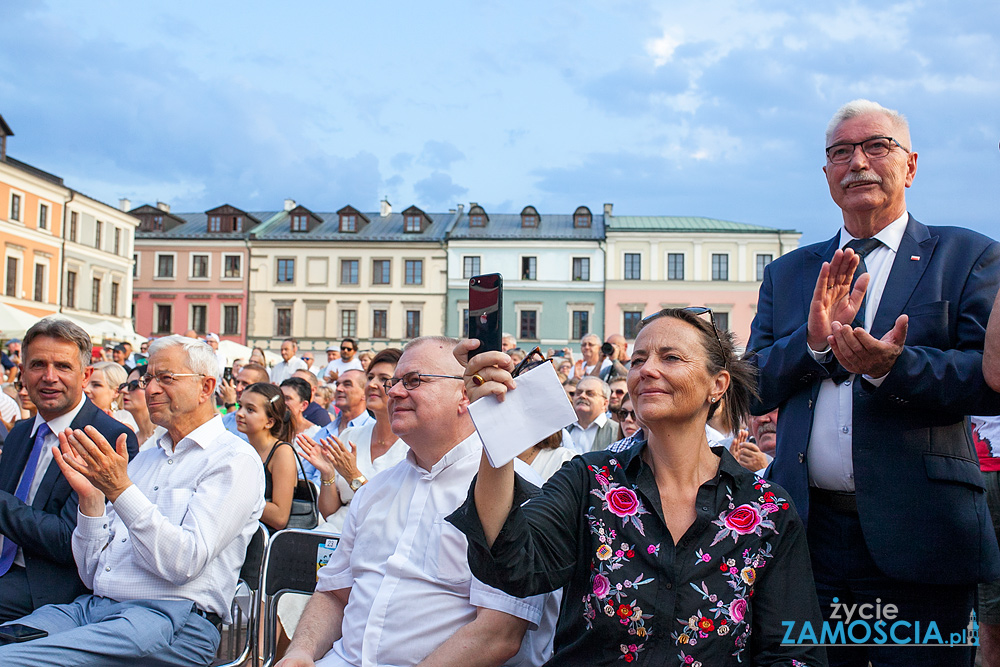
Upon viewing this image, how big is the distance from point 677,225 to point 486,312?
41.6 metres

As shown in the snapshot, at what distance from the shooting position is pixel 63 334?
3.92 meters

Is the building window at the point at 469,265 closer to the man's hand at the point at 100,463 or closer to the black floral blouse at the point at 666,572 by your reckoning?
the man's hand at the point at 100,463

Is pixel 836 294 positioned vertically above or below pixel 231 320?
below

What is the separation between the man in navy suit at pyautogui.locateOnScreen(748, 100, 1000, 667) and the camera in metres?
2.16

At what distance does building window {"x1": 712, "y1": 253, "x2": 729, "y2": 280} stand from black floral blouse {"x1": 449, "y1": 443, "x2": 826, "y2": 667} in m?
39.8

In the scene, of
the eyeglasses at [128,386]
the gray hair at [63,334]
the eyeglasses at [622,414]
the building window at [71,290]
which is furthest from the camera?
the building window at [71,290]

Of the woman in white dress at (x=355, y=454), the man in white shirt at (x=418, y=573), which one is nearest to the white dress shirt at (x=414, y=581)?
the man in white shirt at (x=418, y=573)

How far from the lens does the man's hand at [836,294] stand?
7.11ft

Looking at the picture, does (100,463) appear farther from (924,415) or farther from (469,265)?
(469,265)

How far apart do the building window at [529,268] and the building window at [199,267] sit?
17194 millimetres

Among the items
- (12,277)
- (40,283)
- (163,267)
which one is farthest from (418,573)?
(163,267)

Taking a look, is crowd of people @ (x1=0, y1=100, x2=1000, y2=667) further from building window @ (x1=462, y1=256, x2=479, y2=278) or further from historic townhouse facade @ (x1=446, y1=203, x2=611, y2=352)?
building window @ (x1=462, y1=256, x2=479, y2=278)

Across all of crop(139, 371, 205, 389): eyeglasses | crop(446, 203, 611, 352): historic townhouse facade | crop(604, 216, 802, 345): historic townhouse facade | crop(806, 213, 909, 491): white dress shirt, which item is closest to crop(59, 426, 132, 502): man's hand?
crop(139, 371, 205, 389): eyeglasses

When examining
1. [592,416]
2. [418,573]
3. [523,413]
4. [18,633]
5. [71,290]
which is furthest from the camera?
[71,290]
